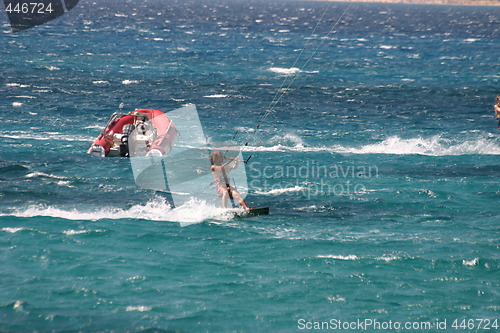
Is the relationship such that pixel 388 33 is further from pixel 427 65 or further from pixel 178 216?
pixel 178 216

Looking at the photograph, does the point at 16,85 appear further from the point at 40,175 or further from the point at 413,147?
the point at 413,147

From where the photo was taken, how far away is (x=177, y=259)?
15.5 meters

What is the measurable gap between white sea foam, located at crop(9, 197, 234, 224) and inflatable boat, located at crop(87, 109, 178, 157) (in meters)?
5.70

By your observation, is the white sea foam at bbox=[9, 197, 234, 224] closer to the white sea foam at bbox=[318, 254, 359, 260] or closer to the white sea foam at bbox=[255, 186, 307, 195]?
the white sea foam at bbox=[255, 186, 307, 195]

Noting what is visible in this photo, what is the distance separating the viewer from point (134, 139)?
2494cm

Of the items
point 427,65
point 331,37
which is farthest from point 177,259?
point 331,37

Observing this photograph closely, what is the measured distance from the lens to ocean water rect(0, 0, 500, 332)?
13.2m

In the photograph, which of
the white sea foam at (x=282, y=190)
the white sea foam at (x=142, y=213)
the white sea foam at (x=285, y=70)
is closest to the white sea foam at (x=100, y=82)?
the white sea foam at (x=285, y=70)

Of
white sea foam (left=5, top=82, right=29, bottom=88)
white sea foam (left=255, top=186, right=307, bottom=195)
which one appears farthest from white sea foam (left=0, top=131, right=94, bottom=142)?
white sea foam (left=5, top=82, right=29, bottom=88)

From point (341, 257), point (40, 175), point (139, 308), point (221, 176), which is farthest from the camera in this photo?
point (40, 175)

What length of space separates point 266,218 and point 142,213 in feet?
12.4

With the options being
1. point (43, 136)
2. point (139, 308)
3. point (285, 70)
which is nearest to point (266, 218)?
point (139, 308)

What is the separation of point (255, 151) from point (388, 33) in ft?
306

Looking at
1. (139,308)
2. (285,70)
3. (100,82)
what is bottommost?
(139,308)
